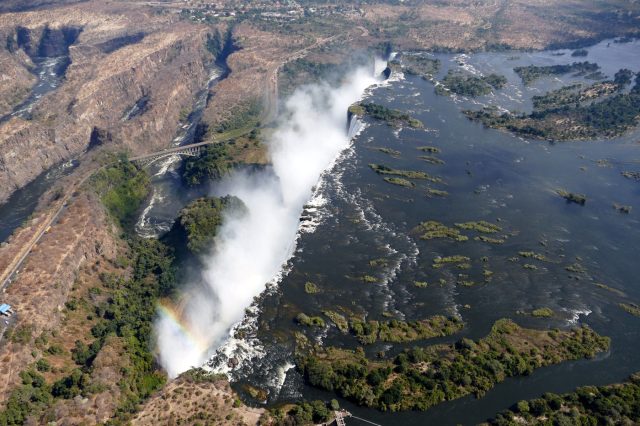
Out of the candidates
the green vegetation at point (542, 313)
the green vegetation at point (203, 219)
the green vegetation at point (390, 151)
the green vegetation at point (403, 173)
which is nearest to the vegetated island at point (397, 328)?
the green vegetation at point (542, 313)

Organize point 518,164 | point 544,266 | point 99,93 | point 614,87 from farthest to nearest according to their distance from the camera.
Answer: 1. point 614,87
2. point 99,93
3. point 518,164
4. point 544,266

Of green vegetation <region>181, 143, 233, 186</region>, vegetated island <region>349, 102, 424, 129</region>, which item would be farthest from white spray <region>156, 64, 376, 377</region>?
vegetated island <region>349, 102, 424, 129</region>

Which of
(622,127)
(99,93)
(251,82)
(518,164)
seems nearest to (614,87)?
(622,127)

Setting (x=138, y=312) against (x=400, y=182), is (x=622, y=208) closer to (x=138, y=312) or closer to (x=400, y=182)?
(x=400, y=182)

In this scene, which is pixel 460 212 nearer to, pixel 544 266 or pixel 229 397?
pixel 544 266

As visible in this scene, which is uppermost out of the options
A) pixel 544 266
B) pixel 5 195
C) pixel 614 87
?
pixel 614 87

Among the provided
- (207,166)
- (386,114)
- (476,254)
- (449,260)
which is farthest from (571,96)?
(207,166)
